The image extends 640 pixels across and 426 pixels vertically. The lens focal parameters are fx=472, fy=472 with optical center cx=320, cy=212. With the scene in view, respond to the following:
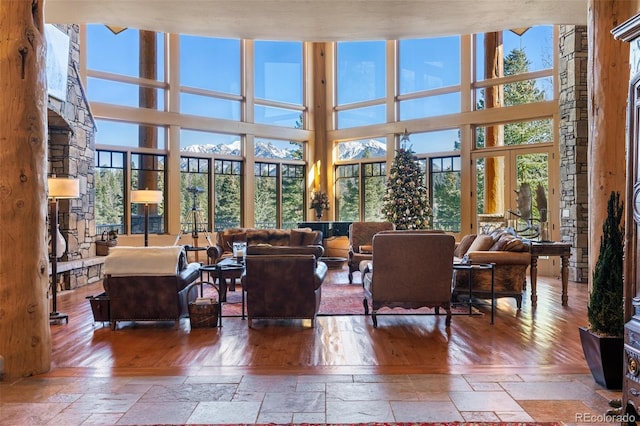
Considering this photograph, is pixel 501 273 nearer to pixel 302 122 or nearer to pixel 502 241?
pixel 502 241

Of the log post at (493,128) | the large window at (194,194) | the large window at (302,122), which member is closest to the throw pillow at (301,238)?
the large window at (194,194)

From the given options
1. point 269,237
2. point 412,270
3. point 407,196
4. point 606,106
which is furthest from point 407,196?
point 606,106

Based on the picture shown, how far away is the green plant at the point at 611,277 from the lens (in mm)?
3031

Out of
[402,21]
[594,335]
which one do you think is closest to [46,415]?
[594,335]

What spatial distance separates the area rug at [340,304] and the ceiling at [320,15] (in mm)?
3209

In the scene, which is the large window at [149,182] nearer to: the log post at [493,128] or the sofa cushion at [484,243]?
the sofa cushion at [484,243]

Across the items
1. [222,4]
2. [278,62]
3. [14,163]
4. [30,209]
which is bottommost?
[30,209]

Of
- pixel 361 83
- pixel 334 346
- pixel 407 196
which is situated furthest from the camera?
pixel 361 83

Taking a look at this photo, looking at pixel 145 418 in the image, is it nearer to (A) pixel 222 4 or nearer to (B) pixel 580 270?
(A) pixel 222 4

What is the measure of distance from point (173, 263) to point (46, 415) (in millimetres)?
2122

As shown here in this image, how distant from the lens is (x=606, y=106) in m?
3.41

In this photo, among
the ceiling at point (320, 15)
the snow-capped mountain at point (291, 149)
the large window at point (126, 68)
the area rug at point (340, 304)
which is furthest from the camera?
the snow-capped mountain at point (291, 149)

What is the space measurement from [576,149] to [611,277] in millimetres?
5462

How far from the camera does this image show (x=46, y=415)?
8.93ft
